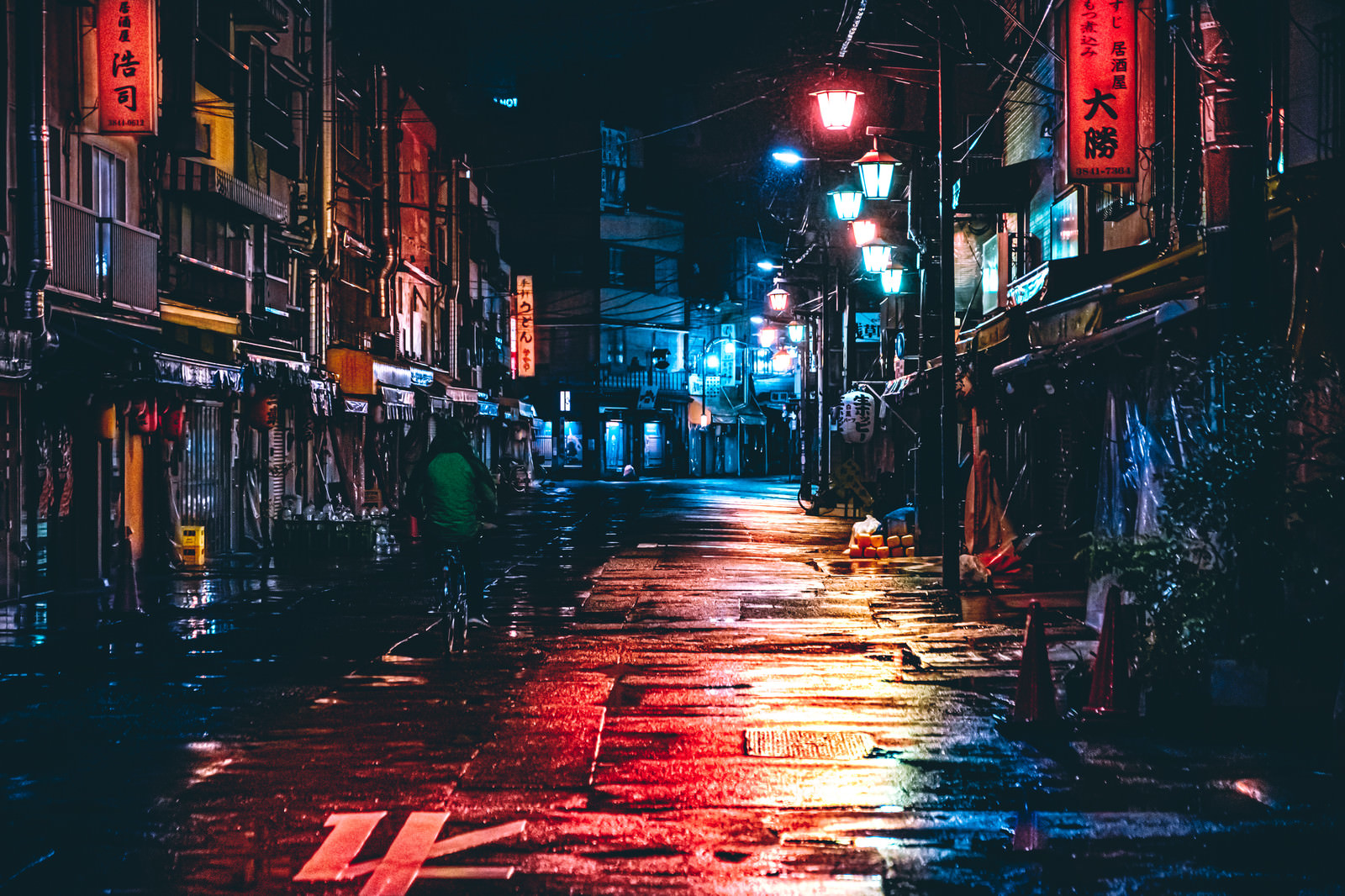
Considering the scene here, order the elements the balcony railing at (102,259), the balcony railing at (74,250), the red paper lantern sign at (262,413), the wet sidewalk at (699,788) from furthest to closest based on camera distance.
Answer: the red paper lantern sign at (262,413), the balcony railing at (102,259), the balcony railing at (74,250), the wet sidewalk at (699,788)

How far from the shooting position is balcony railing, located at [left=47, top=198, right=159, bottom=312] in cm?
1736

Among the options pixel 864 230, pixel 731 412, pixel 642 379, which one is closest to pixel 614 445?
pixel 642 379

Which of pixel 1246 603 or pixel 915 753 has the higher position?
pixel 1246 603

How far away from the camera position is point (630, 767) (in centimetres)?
734

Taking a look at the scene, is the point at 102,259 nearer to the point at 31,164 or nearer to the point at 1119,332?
the point at 31,164

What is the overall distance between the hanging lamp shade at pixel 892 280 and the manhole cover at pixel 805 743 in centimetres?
2355

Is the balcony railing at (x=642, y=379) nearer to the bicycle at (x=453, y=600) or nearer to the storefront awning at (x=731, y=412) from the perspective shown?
the storefront awning at (x=731, y=412)

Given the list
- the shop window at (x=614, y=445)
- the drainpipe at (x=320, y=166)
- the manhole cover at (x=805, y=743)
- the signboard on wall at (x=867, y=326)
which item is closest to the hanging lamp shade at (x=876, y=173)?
the manhole cover at (x=805, y=743)

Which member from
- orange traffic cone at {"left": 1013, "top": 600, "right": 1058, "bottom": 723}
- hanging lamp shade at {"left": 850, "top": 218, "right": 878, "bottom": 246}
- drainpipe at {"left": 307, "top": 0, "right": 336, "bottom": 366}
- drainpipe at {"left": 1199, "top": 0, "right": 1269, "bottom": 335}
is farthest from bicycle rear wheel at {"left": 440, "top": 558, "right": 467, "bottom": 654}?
drainpipe at {"left": 307, "top": 0, "right": 336, "bottom": 366}

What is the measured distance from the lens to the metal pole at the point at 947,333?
16.7m

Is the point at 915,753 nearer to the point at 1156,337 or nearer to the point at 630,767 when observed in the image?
the point at 630,767

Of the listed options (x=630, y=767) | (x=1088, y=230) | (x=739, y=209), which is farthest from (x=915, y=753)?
(x=739, y=209)

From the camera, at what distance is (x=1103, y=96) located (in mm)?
16156

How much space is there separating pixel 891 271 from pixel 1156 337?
1880 centimetres
